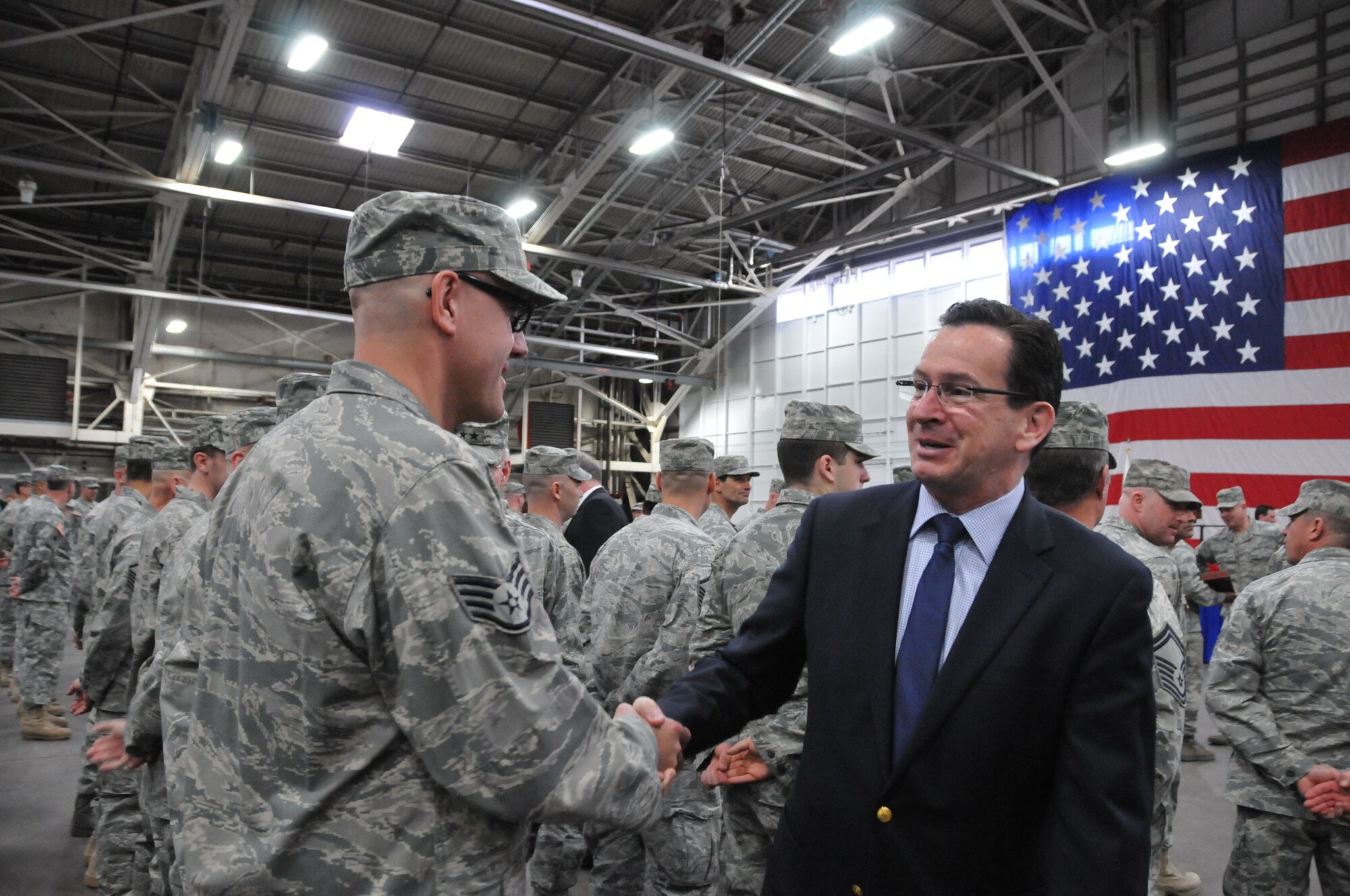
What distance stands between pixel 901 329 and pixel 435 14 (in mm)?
8701

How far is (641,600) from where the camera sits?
3.93 metres

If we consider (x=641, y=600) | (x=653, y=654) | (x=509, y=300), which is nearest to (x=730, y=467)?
(x=641, y=600)

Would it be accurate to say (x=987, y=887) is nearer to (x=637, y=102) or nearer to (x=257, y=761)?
(x=257, y=761)

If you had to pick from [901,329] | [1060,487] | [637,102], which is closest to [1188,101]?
[901,329]

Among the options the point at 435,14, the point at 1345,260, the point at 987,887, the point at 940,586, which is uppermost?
the point at 435,14

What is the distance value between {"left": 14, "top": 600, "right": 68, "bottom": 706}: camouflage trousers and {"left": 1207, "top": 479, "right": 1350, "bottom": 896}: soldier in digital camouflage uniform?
7893mm

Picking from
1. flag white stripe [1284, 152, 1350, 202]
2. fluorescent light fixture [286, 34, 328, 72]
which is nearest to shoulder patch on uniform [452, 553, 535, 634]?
fluorescent light fixture [286, 34, 328, 72]

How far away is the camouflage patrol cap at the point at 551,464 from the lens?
5.47 metres

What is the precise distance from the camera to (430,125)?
11250 mm

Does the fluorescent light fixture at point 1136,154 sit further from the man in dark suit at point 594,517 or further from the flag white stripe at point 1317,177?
the man in dark suit at point 594,517

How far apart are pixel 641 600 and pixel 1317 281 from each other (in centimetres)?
931

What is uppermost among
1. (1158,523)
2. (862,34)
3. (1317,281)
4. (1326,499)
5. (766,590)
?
(862,34)

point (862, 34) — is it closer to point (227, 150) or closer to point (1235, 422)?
point (1235, 422)

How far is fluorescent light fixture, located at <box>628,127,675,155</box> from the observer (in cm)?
1029
